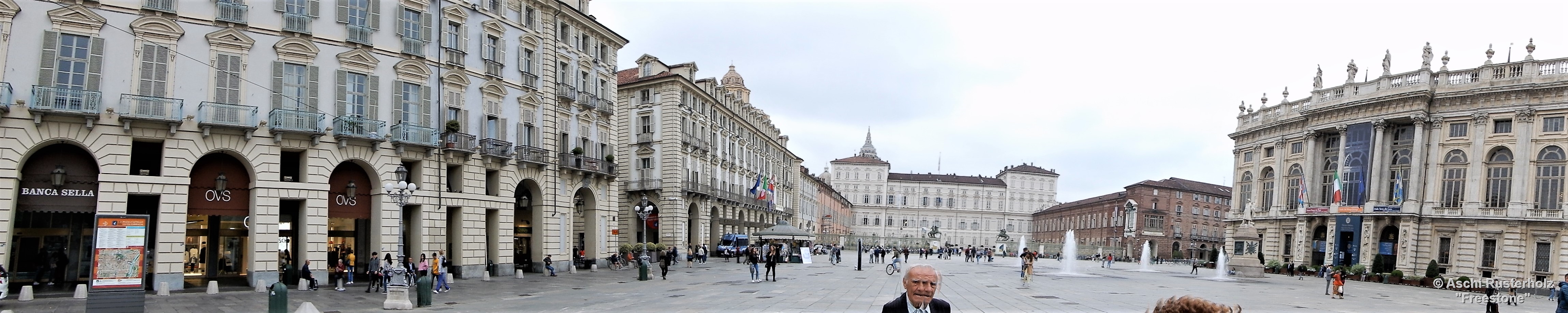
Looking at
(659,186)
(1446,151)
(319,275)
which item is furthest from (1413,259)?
(319,275)

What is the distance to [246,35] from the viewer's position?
91.8 ft

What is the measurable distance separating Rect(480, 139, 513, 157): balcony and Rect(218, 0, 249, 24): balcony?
942 centimetres

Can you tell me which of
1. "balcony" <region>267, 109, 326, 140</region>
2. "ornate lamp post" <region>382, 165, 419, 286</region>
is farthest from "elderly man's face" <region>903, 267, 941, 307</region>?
"balcony" <region>267, 109, 326, 140</region>

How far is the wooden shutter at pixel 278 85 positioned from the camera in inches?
1126

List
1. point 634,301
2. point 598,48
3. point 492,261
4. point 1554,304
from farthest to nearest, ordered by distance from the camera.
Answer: point 598,48 → point 492,261 → point 1554,304 → point 634,301

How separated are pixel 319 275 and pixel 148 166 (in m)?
5.48

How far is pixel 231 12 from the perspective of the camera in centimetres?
2769

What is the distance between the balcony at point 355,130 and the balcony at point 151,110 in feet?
14.0

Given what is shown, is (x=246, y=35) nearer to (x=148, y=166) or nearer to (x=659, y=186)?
(x=148, y=166)

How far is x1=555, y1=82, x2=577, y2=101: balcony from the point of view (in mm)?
40688

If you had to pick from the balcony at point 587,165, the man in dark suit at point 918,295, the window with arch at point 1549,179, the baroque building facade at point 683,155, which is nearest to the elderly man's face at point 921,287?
the man in dark suit at point 918,295

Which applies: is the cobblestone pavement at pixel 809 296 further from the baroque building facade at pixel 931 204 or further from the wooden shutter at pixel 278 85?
the baroque building facade at pixel 931 204

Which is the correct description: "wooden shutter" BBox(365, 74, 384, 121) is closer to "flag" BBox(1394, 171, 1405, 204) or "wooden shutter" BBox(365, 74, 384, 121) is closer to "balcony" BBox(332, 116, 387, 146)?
"balcony" BBox(332, 116, 387, 146)

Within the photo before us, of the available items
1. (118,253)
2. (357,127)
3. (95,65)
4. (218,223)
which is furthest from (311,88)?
(118,253)
